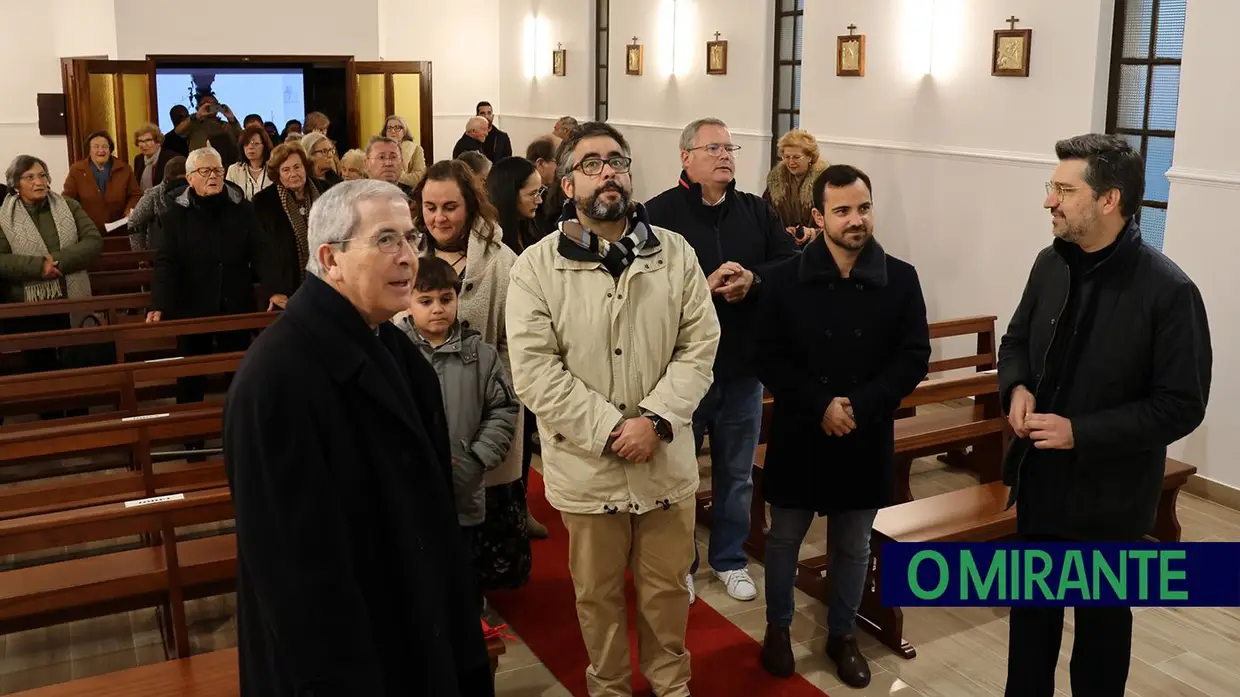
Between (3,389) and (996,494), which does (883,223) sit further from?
(3,389)

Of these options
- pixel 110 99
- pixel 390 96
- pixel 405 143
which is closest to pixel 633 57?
pixel 405 143

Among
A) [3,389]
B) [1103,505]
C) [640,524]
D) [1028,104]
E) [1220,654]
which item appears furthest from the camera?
[1028,104]

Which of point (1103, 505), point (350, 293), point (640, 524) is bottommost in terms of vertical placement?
point (640, 524)

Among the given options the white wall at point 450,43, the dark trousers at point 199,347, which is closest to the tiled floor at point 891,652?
the dark trousers at point 199,347

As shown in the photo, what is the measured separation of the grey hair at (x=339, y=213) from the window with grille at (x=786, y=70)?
765 centimetres

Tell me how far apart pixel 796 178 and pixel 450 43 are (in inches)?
393

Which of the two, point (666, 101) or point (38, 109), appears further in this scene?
point (38, 109)

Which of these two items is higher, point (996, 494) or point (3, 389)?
point (3, 389)

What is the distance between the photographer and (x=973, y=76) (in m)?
7.30

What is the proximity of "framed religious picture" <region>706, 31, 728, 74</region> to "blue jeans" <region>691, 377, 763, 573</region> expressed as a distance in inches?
262

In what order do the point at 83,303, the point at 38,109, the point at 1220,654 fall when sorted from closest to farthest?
the point at 1220,654
the point at 83,303
the point at 38,109

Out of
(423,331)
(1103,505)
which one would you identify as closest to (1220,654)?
(1103,505)

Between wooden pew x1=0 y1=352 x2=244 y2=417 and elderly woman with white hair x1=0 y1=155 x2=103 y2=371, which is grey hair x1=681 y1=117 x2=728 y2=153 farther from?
elderly woman with white hair x1=0 y1=155 x2=103 y2=371

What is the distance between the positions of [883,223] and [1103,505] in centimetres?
556
